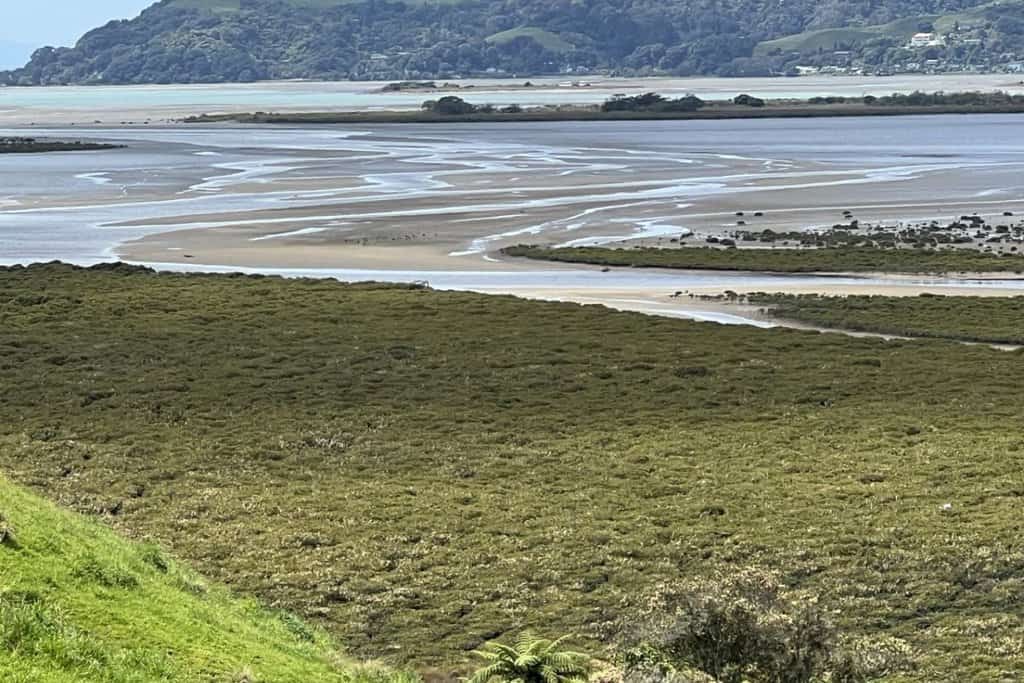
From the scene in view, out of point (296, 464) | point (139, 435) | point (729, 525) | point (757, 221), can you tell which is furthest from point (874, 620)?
point (757, 221)

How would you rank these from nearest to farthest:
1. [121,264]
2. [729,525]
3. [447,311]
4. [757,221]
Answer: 1. [729,525]
2. [447,311]
3. [121,264]
4. [757,221]

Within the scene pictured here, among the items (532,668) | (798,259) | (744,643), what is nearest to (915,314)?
(798,259)

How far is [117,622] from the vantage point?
11695 millimetres

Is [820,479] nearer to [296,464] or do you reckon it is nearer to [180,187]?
[296,464]

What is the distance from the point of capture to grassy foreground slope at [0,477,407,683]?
10031 mm

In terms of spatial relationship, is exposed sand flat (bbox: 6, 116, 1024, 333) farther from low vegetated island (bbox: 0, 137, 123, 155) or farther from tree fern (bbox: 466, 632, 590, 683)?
tree fern (bbox: 466, 632, 590, 683)

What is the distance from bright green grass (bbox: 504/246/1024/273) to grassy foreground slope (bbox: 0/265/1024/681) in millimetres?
17310

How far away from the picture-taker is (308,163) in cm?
12100

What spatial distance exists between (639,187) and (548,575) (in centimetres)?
7863

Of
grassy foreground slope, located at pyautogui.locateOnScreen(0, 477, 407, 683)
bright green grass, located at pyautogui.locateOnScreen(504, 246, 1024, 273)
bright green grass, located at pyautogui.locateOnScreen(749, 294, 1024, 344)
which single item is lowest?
bright green grass, located at pyautogui.locateOnScreen(504, 246, 1024, 273)

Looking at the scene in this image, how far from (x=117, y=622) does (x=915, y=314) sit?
118 feet

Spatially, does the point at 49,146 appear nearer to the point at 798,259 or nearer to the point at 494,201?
the point at 494,201

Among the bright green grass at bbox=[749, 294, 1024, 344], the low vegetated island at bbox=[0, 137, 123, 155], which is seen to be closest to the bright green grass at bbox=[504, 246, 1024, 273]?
the bright green grass at bbox=[749, 294, 1024, 344]

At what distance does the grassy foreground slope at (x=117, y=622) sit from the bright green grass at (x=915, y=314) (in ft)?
94.4
